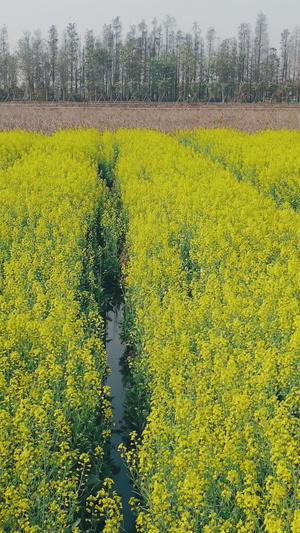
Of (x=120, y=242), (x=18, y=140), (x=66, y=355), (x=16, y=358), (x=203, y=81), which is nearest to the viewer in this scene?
(x=16, y=358)

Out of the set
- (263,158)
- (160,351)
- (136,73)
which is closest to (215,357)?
(160,351)

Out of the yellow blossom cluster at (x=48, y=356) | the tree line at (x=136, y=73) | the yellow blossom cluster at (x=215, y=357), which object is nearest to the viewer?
the yellow blossom cluster at (x=215, y=357)

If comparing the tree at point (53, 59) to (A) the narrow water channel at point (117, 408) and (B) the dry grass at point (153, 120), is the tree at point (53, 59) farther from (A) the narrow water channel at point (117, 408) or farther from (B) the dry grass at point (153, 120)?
(A) the narrow water channel at point (117, 408)

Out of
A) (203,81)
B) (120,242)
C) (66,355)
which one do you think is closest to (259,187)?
(120,242)

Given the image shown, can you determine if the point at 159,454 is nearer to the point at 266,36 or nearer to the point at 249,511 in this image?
the point at 249,511

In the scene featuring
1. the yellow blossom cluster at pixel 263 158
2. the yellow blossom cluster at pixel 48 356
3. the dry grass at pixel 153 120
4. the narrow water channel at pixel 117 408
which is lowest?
the narrow water channel at pixel 117 408

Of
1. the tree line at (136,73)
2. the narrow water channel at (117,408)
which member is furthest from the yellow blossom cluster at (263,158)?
the tree line at (136,73)
